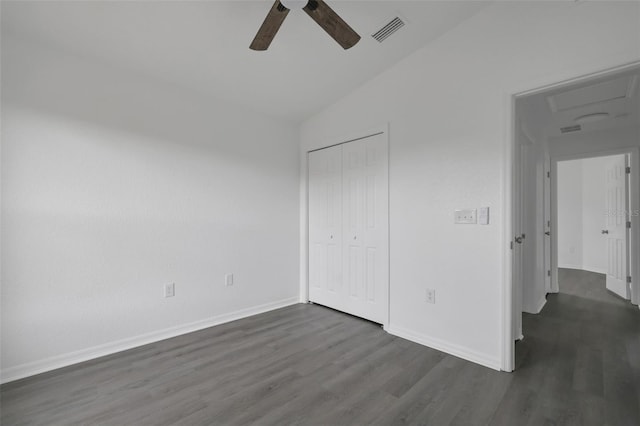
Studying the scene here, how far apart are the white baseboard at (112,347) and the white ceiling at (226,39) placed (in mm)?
2405

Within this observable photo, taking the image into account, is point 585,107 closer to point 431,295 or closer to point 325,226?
point 431,295

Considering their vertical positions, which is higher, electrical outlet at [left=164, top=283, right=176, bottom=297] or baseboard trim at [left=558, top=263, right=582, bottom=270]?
electrical outlet at [left=164, top=283, right=176, bottom=297]

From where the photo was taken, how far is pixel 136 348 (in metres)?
2.59

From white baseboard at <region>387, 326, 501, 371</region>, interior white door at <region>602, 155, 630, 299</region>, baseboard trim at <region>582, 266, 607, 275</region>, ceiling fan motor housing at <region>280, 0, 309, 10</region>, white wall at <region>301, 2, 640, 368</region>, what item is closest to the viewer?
ceiling fan motor housing at <region>280, 0, 309, 10</region>

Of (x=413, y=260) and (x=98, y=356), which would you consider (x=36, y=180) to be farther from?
(x=413, y=260)

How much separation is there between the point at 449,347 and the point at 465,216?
1.14 metres

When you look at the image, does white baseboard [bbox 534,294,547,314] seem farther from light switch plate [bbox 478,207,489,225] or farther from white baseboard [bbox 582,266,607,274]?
white baseboard [bbox 582,266,607,274]

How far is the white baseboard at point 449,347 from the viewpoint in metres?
2.30

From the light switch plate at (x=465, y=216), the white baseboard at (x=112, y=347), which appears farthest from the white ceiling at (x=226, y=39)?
the white baseboard at (x=112, y=347)

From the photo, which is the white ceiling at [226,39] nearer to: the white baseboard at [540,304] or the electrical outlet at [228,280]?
the electrical outlet at [228,280]

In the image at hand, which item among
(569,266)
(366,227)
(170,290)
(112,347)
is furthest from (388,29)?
(569,266)

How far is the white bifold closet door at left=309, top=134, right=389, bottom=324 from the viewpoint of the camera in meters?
3.12

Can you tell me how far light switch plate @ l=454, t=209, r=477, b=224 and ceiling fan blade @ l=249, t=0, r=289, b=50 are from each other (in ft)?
6.55

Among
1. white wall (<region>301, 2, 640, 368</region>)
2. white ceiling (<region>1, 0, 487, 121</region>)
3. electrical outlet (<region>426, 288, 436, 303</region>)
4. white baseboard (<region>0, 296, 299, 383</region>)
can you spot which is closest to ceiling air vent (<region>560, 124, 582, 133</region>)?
white wall (<region>301, 2, 640, 368</region>)
